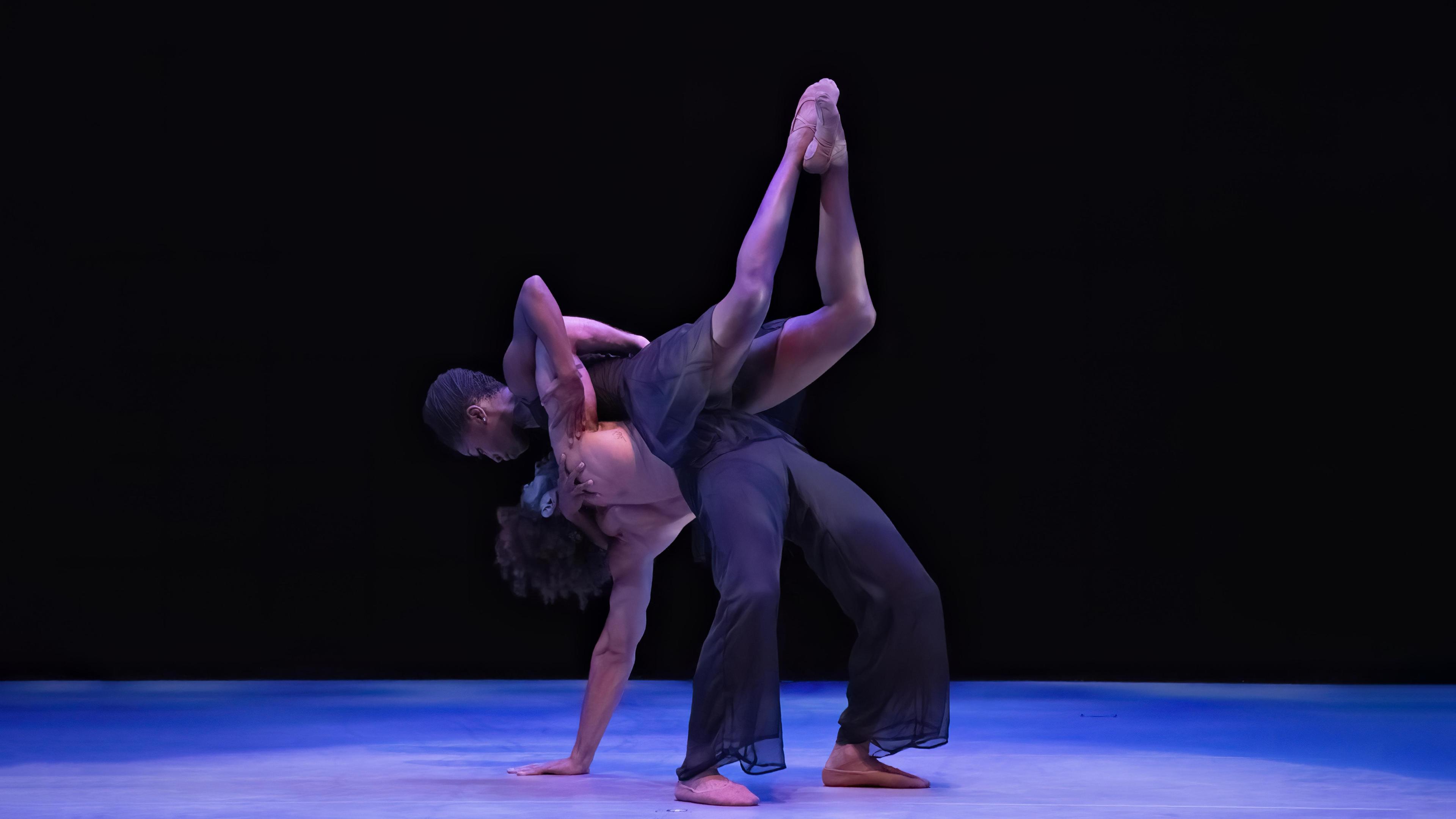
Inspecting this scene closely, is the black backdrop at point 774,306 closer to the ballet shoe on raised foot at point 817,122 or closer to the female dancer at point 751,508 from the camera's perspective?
the female dancer at point 751,508

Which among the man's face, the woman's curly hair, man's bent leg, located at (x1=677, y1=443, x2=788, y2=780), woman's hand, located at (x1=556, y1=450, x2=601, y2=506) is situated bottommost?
man's bent leg, located at (x1=677, y1=443, x2=788, y2=780)

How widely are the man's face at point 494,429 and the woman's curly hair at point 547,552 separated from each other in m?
0.09

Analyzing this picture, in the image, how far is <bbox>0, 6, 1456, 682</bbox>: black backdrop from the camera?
15.2ft

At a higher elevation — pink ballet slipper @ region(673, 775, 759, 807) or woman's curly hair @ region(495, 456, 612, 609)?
woman's curly hair @ region(495, 456, 612, 609)

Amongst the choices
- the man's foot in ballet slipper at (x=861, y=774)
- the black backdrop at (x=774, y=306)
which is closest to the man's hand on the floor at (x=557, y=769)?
the man's foot in ballet slipper at (x=861, y=774)

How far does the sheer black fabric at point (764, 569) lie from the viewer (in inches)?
99.6

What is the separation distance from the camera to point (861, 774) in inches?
108

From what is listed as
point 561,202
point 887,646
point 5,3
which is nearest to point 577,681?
point 561,202

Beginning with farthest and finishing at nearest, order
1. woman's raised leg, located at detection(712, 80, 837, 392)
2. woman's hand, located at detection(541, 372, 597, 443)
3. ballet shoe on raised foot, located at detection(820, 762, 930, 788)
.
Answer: woman's hand, located at detection(541, 372, 597, 443), ballet shoe on raised foot, located at detection(820, 762, 930, 788), woman's raised leg, located at detection(712, 80, 837, 392)

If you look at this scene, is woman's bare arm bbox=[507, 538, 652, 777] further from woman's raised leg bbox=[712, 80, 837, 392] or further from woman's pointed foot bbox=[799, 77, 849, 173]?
woman's pointed foot bbox=[799, 77, 849, 173]

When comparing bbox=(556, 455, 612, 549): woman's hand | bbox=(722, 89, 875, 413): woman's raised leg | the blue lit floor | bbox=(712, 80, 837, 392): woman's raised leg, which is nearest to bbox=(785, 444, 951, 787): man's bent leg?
the blue lit floor

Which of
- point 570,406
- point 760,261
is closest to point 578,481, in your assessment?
point 570,406

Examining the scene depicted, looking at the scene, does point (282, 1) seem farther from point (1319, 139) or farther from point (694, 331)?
point (1319, 139)

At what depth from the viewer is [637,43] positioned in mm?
4711
